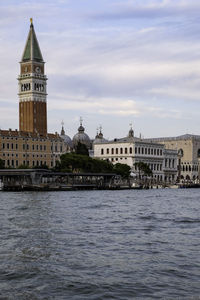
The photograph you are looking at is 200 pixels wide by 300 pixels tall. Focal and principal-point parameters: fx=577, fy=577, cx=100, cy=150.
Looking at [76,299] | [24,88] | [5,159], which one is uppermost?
[24,88]

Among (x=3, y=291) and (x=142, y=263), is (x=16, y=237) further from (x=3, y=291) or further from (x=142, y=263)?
(x=3, y=291)

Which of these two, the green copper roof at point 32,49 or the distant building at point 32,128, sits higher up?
the green copper roof at point 32,49

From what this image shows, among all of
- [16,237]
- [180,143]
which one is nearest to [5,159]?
[180,143]

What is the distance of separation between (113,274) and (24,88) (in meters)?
119

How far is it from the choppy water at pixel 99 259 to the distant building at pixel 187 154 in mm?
126874

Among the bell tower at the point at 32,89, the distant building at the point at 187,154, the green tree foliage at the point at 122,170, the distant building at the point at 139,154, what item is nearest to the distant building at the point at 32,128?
the bell tower at the point at 32,89

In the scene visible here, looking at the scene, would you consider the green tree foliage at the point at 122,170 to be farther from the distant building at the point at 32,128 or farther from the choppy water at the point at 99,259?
the choppy water at the point at 99,259

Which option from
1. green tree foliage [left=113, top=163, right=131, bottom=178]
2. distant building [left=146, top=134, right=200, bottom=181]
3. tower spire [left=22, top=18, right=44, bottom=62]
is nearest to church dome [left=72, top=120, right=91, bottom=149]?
distant building [left=146, top=134, right=200, bottom=181]

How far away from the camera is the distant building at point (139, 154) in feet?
427

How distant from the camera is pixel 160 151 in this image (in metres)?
141

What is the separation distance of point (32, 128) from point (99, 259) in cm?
10953

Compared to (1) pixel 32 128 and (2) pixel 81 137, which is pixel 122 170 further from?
(2) pixel 81 137

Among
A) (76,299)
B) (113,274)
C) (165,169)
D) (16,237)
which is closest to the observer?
(76,299)

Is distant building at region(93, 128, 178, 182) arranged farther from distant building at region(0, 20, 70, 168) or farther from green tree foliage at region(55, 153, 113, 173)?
green tree foliage at region(55, 153, 113, 173)
